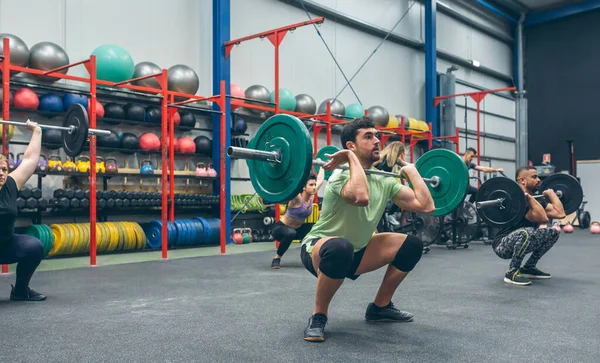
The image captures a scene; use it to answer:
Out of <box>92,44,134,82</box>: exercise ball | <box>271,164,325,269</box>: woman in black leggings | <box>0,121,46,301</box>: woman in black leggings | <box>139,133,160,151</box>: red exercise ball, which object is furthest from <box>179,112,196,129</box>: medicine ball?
<box>0,121,46,301</box>: woman in black leggings

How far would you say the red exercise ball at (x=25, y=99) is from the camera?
5.00 m

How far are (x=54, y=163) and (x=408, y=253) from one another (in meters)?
4.13

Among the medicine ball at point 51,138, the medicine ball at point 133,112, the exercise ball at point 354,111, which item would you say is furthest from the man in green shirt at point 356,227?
the exercise ball at point 354,111

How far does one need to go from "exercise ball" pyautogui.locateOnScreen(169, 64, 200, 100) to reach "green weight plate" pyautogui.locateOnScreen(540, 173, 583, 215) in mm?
3873

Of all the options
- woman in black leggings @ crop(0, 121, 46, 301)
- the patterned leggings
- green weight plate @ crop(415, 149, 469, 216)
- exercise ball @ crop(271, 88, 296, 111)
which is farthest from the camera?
exercise ball @ crop(271, 88, 296, 111)

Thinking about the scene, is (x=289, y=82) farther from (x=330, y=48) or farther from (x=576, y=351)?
(x=576, y=351)

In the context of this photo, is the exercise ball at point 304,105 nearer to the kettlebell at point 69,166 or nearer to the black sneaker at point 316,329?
the kettlebell at point 69,166

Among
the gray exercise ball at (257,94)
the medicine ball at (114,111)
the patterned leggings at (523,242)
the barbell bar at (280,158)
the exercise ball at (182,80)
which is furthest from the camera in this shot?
the gray exercise ball at (257,94)

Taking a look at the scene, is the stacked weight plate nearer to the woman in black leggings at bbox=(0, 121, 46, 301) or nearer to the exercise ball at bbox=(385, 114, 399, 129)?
the woman in black leggings at bbox=(0, 121, 46, 301)

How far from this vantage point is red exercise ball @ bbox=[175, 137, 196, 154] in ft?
20.8

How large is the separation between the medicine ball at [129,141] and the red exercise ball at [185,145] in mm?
544

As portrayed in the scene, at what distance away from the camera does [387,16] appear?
995 centimetres

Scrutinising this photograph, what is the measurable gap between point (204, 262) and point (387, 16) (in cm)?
680

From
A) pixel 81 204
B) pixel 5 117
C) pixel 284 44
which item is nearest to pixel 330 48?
pixel 284 44
